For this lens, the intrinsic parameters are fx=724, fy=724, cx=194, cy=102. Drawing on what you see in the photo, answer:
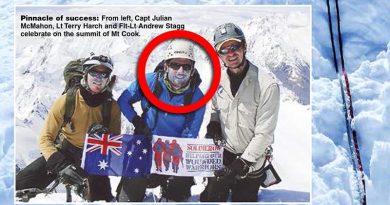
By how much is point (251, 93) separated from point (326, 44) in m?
0.67

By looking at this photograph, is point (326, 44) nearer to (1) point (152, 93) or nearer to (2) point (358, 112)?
(2) point (358, 112)

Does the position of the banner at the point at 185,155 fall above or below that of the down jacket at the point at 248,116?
below

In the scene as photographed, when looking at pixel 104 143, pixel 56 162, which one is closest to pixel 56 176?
pixel 56 162

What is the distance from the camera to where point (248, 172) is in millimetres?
5230

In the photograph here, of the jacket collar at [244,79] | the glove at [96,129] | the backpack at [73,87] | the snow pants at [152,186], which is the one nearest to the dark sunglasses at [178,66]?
the jacket collar at [244,79]

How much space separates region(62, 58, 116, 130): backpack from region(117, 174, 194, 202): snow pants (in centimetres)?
46

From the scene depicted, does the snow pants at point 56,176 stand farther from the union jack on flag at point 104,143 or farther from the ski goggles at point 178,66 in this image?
the ski goggles at point 178,66

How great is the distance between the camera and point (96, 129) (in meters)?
5.22

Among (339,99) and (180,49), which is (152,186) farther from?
(339,99)

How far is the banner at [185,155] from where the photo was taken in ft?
17.2

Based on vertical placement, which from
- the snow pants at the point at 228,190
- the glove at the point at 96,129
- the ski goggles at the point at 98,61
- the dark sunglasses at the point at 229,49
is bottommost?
the snow pants at the point at 228,190

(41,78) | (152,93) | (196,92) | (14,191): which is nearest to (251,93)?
(196,92)

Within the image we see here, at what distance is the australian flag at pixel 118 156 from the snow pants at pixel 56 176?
0.05 m

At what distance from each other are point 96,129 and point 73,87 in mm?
347
